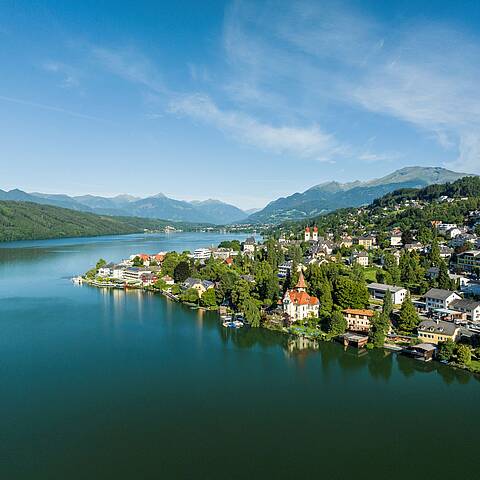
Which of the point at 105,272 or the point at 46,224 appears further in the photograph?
the point at 46,224

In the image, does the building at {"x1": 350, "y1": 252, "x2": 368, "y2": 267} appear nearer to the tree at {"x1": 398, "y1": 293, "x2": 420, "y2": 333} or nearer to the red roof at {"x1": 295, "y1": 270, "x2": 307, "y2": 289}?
the red roof at {"x1": 295, "y1": 270, "x2": 307, "y2": 289}

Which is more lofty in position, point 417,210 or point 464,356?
point 417,210

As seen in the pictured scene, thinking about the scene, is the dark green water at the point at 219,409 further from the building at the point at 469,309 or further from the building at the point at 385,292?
the building at the point at 385,292

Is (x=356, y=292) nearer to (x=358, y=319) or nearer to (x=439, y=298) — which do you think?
(x=358, y=319)

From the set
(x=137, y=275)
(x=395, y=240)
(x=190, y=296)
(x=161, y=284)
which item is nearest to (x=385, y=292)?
(x=190, y=296)

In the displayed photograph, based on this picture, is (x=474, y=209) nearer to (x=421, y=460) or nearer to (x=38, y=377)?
(x=421, y=460)

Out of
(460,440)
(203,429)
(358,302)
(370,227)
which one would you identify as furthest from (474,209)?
(203,429)

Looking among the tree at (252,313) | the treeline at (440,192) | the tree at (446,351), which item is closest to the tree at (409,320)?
the tree at (446,351)
